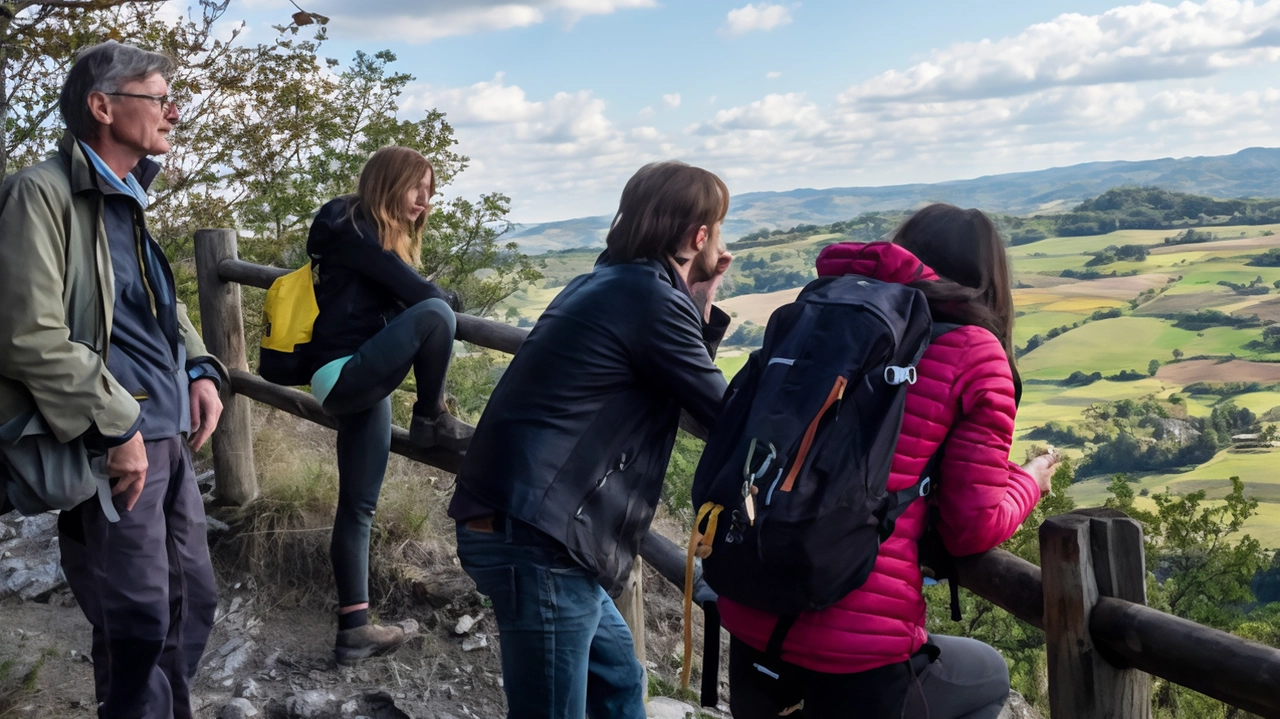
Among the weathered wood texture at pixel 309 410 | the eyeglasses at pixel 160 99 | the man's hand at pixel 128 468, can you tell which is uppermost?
the eyeglasses at pixel 160 99

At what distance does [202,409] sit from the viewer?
286cm

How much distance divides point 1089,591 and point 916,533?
319 mm

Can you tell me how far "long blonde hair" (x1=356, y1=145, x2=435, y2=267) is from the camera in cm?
321

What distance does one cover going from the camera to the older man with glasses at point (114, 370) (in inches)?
90.1

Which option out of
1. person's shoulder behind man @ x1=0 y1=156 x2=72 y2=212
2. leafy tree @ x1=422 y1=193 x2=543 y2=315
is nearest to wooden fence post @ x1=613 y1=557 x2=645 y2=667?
person's shoulder behind man @ x1=0 y1=156 x2=72 y2=212

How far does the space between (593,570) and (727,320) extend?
0.63 m

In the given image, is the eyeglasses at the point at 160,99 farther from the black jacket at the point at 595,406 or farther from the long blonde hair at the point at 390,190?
the black jacket at the point at 595,406

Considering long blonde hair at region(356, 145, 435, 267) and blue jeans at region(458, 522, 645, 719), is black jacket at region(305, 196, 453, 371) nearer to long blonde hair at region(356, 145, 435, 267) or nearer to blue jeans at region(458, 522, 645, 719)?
long blonde hair at region(356, 145, 435, 267)

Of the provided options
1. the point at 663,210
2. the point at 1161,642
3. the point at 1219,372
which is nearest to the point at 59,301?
the point at 663,210

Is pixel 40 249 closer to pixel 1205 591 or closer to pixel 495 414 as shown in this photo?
pixel 495 414

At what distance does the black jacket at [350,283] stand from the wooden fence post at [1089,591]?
204 centimetres

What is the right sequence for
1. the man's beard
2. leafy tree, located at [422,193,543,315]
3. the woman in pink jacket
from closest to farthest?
the woman in pink jacket → the man's beard → leafy tree, located at [422,193,543,315]

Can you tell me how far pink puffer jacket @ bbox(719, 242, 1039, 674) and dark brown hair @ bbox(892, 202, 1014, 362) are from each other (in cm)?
6

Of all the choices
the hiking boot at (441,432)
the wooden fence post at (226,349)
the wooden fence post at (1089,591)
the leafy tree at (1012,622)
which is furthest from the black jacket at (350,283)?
the leafy tree at (1012,622)
